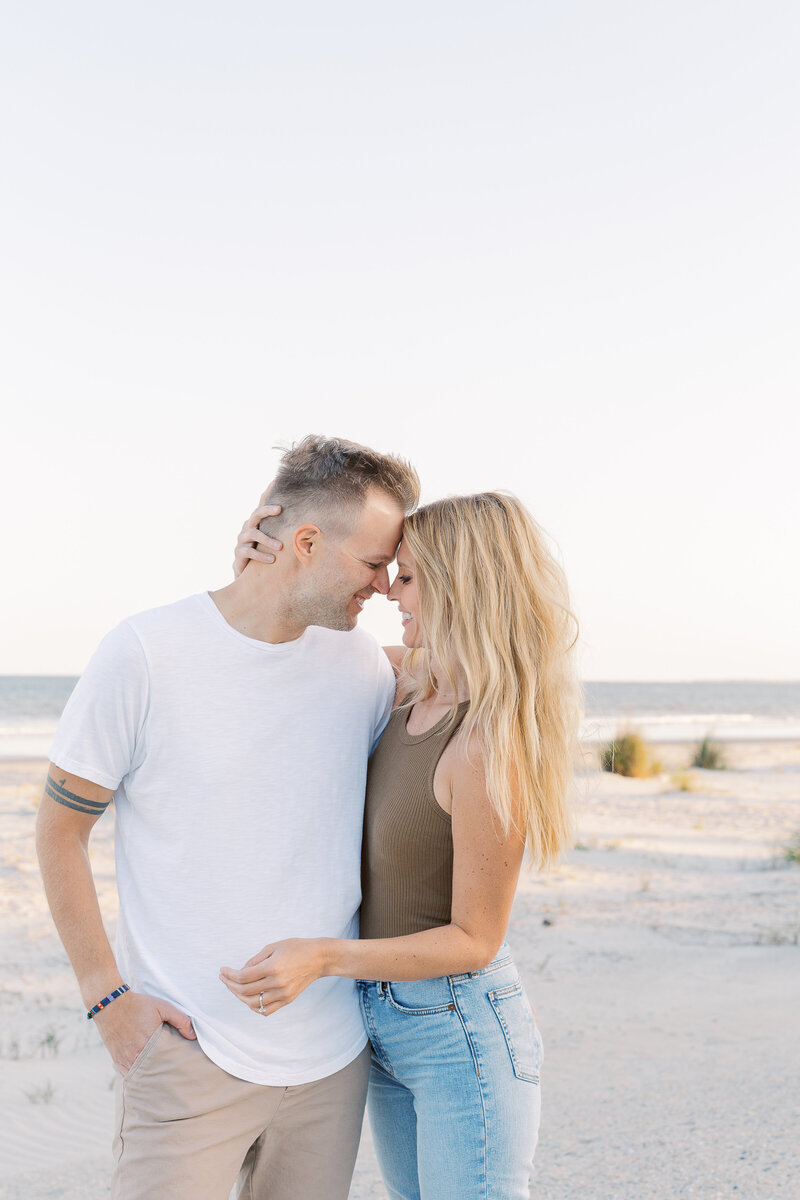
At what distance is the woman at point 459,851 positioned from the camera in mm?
2117

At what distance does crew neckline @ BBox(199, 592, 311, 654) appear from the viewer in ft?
7.68

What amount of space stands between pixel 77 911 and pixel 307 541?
977 millimetres

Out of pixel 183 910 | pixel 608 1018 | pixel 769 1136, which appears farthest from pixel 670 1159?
pixel 183 910

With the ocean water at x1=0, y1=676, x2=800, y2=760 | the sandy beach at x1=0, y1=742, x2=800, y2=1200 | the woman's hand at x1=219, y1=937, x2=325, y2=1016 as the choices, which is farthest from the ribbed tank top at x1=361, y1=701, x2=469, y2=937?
the ocean water at x1=0, y1=676, x2=800, y2=760

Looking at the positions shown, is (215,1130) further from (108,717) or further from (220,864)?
(108,717)

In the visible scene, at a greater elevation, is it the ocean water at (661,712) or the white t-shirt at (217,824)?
the white t-shirt at (217,824)

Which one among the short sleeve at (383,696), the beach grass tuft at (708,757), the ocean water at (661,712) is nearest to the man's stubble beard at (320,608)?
the short sleeve at (383,696)

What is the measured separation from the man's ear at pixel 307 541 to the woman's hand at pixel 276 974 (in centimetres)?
89

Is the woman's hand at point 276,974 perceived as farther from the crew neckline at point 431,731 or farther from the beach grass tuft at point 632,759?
the beach grass tuft at point 632,759

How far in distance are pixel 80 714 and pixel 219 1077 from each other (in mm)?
824

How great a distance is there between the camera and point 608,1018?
5.38m

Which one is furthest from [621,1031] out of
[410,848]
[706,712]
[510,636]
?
[706,712]

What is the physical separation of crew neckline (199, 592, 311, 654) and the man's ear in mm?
201

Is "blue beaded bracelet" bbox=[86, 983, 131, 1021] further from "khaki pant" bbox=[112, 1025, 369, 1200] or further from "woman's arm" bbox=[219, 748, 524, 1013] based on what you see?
"woman's arm" bbox=[219, 748, 524, 1013]
